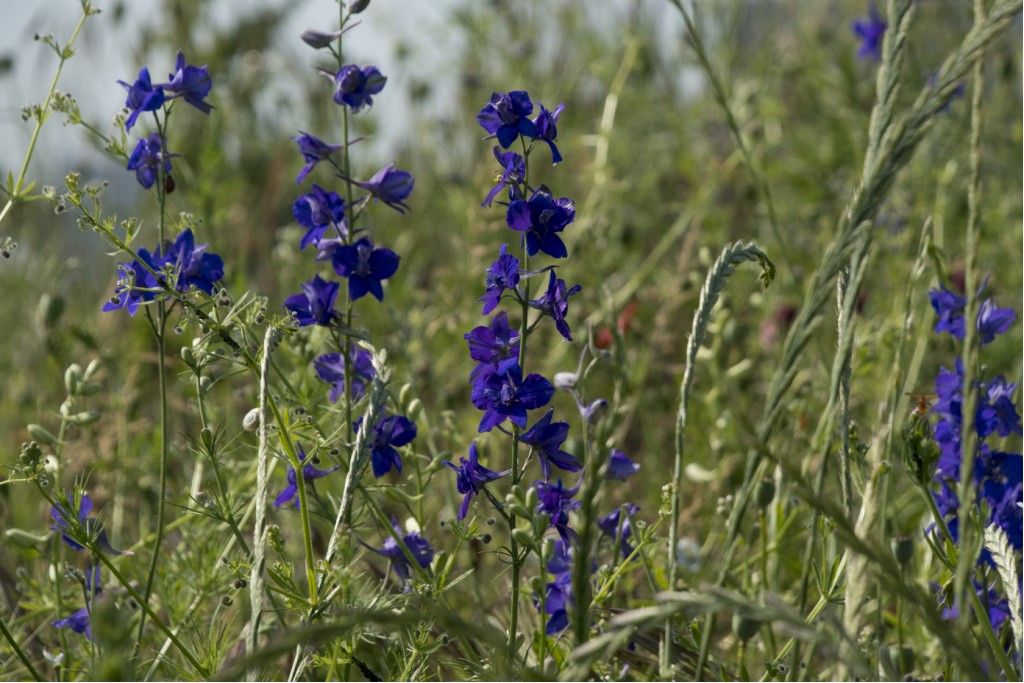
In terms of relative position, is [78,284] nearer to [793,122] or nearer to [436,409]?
[436,409]

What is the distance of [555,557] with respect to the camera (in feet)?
4.95

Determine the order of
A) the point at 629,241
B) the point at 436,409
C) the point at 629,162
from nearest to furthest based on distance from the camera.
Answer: the point at 436,409 → the point at 629,241 → the point at 629,162

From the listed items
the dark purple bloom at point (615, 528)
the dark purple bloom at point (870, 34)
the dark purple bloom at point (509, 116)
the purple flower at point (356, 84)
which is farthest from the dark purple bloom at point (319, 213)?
the dark purple bloom at point (870, 34)

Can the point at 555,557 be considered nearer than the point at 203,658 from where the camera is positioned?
No

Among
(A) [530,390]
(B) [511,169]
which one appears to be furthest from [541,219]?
(A) [530,390]

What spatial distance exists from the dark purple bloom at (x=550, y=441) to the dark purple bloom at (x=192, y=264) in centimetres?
50

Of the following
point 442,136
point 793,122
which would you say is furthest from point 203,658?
point 793,122

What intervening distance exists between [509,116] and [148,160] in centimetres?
56

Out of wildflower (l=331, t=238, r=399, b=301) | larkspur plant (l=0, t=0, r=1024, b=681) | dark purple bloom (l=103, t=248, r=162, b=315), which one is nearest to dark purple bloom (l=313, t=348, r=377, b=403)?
larkspur plant (l=0, t=0, r=1024, b=681)

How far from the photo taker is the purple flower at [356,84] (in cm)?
139

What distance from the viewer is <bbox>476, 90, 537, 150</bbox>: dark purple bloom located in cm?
131

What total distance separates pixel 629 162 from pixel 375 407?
2908 mm

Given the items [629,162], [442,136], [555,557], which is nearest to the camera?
[555,557]

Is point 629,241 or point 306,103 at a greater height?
point 306,103
